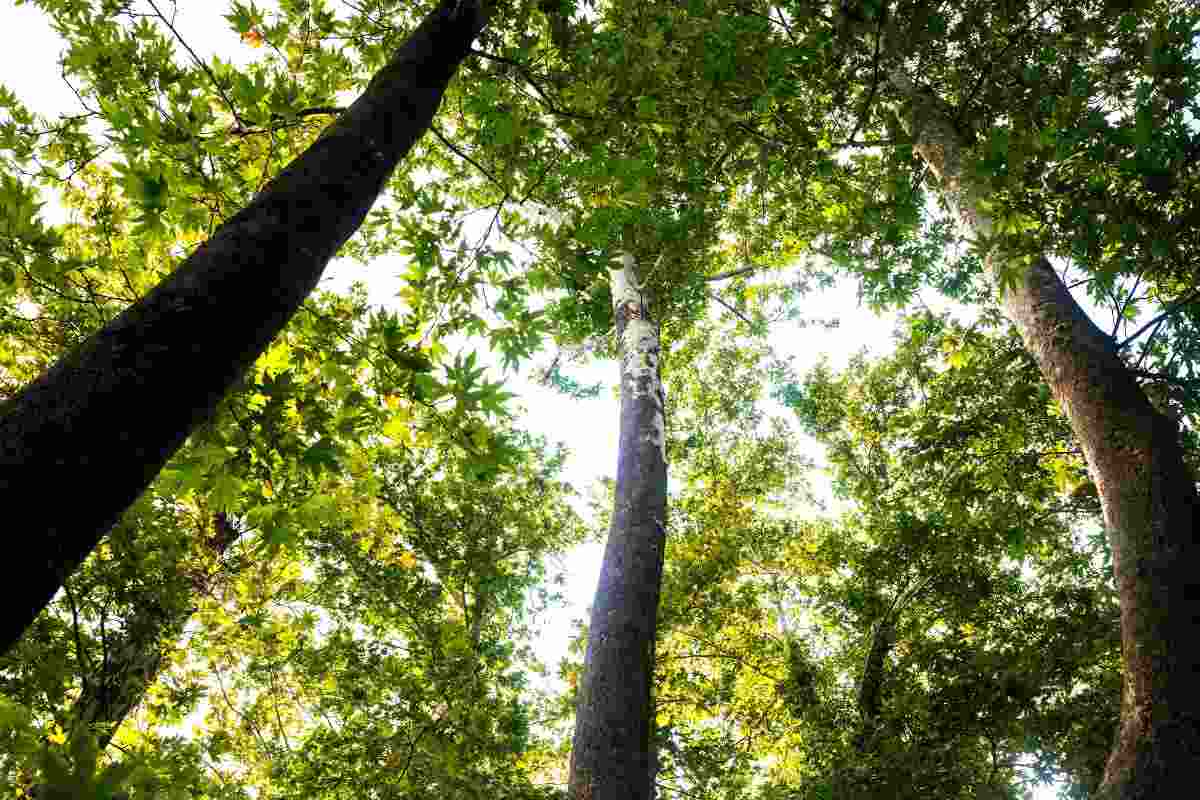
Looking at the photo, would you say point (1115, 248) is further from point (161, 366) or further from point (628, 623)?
point (161, 366)

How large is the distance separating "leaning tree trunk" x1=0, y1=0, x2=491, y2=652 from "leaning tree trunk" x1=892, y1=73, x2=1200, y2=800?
3.23m

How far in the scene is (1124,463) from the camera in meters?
3.08

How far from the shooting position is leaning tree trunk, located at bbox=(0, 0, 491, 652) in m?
1.09

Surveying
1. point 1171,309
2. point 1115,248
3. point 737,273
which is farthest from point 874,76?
point 737,273

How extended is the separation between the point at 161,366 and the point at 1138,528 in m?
3.81

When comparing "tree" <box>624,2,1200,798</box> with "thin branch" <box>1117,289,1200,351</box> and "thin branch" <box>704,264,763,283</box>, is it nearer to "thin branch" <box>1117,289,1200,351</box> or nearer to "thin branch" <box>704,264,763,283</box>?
"thin branch" <box>1117,289,1200,351</box>

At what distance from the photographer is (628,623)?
369 cm

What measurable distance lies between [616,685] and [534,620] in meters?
7.66

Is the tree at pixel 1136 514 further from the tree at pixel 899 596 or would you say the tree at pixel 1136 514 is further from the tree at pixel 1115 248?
the tree at pixel 899 596

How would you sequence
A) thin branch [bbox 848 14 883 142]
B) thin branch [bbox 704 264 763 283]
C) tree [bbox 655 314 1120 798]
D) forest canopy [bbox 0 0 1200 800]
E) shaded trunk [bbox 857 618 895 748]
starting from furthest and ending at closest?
thin branch [bbox 704 264 763 283] < shaded trunk [bbox 857 618 895 748] < tree [bbox 655 314 1120 798] < thin branch [bbox 848 14 883 142] < forest canopy [bbox 0 0 1200 800]

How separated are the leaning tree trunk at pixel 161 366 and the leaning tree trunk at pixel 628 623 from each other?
2.32 meters

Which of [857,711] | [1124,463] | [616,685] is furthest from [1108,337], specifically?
[857,711]

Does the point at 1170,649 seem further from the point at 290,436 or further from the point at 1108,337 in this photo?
the point at 290,436

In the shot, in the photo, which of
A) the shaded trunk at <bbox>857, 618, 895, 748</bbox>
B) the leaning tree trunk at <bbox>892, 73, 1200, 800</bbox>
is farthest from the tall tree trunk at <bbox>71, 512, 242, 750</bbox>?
the shaded trunk at <bbox>857, 618, 895, 748</bbox>
